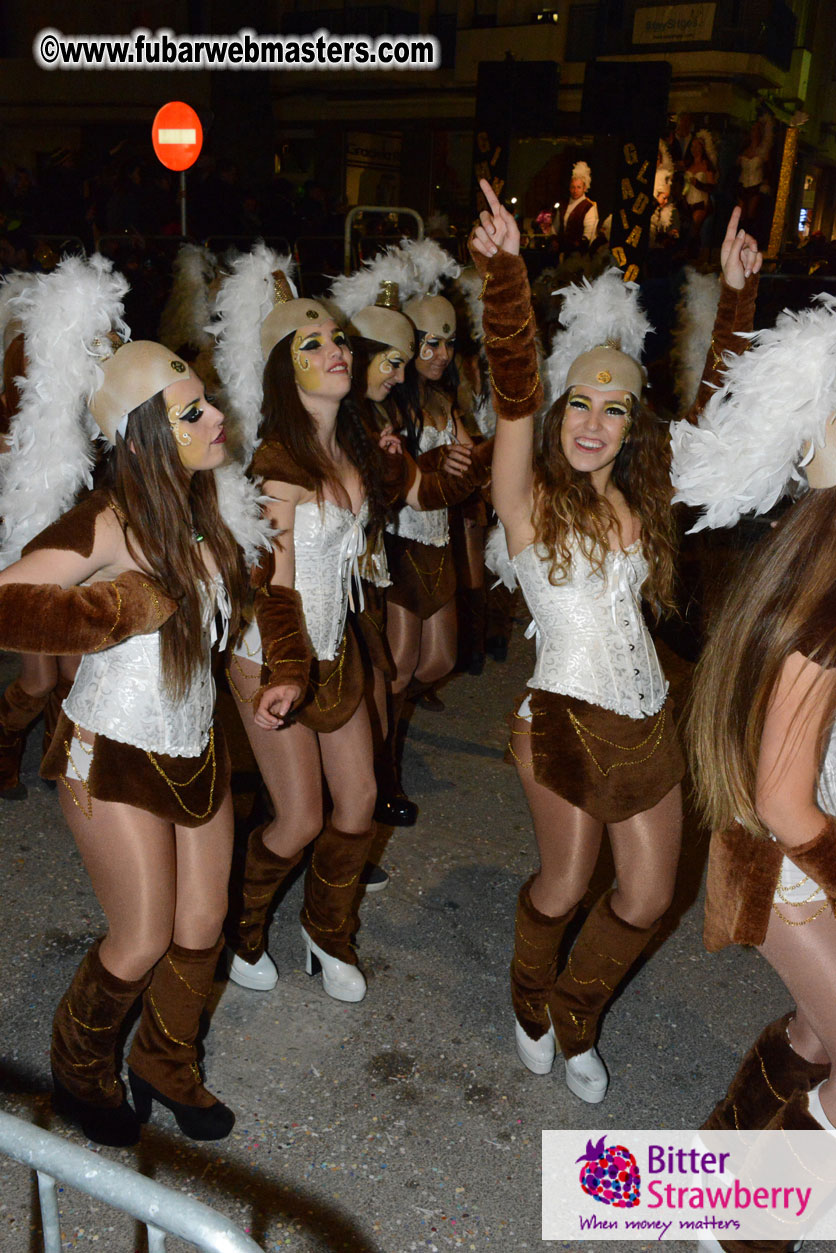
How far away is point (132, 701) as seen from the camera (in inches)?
97.7

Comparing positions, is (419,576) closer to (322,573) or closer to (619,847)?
(322,573)

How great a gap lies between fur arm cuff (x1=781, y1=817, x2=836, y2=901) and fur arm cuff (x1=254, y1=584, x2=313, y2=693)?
1.41 m

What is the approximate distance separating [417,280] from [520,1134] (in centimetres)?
405

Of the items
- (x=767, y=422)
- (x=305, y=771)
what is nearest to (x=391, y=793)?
(x=305, y=771)

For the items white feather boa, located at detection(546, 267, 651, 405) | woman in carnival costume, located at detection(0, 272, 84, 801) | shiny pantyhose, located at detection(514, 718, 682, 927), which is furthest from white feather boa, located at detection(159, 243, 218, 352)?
shiny pantyhose, located at detection(514, 718, 682, 927)

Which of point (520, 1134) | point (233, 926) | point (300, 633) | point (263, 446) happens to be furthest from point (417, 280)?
point (520, 1134)

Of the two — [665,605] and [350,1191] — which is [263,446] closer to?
[665,605]

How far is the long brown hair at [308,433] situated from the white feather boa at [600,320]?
675mm

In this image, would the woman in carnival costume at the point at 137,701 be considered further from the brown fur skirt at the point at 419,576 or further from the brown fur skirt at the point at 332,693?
the brown fur skirt at the point at 419,576

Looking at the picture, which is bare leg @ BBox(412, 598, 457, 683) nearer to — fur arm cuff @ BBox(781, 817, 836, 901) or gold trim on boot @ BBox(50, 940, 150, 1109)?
gold trim on boot @ BBox(50, 940, 150, 1109)

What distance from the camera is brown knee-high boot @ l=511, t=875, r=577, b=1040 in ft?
9.65

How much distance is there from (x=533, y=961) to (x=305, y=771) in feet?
2.81

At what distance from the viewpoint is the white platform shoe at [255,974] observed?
11.1ft

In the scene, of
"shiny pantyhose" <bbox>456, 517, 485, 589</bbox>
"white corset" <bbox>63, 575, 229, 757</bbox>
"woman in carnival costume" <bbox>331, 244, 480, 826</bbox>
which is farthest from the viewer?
"shiny pantyhose" <bbox>456, 517, 485, 589</bbox>
